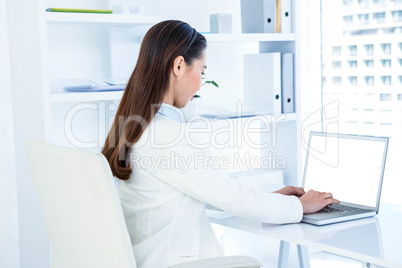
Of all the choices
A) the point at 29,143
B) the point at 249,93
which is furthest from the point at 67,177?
the point at 249,93

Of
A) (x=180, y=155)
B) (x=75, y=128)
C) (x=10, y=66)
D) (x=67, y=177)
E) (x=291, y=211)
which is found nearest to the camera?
(x=67, y=177)

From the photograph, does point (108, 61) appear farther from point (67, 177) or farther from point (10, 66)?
point (67, 177)

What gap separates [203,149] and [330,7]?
2042 mm

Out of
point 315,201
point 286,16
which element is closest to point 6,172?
point 315,201

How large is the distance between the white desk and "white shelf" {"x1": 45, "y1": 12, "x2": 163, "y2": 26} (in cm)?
86

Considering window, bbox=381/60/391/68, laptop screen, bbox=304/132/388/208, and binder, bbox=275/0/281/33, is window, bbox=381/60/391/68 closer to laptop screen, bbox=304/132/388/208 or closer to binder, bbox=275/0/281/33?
binder, bbox=275/0/281/33

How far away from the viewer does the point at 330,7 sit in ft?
10.9

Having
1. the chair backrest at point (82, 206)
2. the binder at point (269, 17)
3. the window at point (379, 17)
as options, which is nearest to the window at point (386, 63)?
the window at point (379, 17)

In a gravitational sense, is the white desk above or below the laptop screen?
below

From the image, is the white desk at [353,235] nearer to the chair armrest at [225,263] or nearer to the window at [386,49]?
the chair armrest at [225,263]

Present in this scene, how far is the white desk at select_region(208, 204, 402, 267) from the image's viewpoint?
4.81ft

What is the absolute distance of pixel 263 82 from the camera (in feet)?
8.77

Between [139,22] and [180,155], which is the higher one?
[139,22]

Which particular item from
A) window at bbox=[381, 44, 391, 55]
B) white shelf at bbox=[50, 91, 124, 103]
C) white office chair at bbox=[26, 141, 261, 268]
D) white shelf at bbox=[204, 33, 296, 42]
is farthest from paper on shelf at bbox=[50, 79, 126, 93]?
window at bbox=[381, 44, 391, 55]
